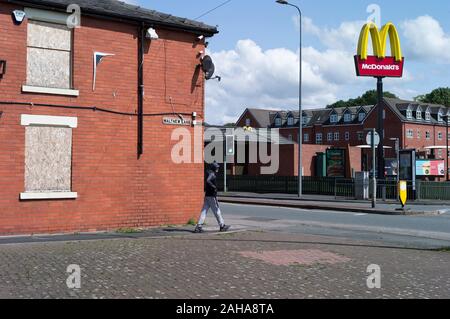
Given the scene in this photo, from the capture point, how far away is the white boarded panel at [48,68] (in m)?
12.2

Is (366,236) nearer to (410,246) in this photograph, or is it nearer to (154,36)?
(410,246)

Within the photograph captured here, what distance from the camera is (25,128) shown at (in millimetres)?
12023

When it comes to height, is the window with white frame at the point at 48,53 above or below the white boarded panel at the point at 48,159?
above

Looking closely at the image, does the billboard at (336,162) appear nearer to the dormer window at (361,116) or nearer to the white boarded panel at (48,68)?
the white boarded panel at (48,68)

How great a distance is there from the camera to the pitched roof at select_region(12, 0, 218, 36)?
12.3 meters

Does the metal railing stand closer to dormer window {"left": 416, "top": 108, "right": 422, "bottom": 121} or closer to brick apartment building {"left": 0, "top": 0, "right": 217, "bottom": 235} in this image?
brick apartment building {"left": 0, "top": 0, "right": 217, "bottom": 235}

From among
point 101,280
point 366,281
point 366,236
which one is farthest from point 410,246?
point 101,280

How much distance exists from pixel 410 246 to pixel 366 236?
2.00m

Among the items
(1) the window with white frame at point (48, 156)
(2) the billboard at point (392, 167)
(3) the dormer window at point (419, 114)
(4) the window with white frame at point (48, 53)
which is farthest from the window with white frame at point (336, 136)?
(1) the window with white frame at point (48, 156)

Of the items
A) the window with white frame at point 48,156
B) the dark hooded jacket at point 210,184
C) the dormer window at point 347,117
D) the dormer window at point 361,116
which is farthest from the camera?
the dormer window at point 347,117

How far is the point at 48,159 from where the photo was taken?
1239 cm

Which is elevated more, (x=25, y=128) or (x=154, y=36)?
(x=154, y=36)

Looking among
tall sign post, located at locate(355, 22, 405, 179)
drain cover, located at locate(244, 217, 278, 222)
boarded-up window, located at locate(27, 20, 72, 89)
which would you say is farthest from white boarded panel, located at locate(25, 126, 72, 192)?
tall sign post, located at locate(355, 22, 405, 179)
